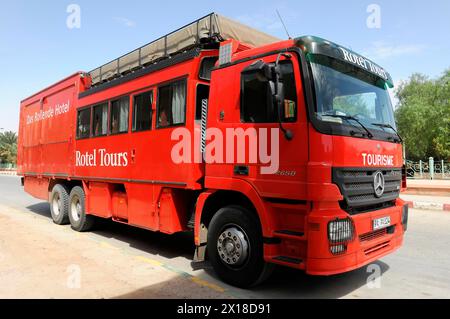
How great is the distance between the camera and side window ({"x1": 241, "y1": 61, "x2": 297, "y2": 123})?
3914 mm

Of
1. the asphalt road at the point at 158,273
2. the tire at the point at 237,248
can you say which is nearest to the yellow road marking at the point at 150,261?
the asphalt road at the point at 158,273

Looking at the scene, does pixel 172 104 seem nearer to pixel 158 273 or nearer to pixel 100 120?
pixel 158 273

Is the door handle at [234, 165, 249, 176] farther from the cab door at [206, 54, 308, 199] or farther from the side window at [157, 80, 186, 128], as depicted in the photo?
the side window at [157, 80, 186, 128]

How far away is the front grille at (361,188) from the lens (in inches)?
148

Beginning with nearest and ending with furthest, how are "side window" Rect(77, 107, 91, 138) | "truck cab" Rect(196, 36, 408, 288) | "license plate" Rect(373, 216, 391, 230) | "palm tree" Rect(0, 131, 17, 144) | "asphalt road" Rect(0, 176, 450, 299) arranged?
"truck cab" Rect(196, 36, 408, 288) → "license plate" Rect(373, 216, 391, 230) → "asphalt road" Rect(0, 176, 450, 299) → "side window" Rect(77, 107, 91, 138) → "palm tree" Rect(0, 131, 17, 144)

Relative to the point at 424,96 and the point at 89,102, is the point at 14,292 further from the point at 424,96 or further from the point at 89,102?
the point at 424,96

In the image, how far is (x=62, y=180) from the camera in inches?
365

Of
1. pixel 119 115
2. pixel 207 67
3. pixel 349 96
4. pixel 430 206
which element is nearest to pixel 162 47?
pixel 207 67

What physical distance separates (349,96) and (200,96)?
2049 millimetres

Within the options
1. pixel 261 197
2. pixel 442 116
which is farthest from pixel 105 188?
pixel 442 116

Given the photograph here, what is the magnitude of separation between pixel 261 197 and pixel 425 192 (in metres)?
13.4

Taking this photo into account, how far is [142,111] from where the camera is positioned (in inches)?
244

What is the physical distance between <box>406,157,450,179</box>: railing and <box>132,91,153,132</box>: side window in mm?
23263

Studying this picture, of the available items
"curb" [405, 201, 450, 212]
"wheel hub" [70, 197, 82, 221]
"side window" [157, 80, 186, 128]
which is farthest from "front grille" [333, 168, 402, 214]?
"curb" [405, 201, 450, 212]
